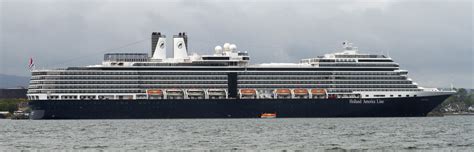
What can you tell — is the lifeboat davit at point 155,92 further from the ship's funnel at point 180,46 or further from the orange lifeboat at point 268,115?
the orange lifeboat at point 268,115

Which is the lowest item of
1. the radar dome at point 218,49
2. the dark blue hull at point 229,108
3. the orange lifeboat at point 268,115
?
the orange lifeboat at point 268,115

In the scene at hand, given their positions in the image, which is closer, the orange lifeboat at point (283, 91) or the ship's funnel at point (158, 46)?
the orange lifeboat at point (283, 91)

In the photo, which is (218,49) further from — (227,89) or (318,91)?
(318,91)

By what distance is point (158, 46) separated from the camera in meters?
139

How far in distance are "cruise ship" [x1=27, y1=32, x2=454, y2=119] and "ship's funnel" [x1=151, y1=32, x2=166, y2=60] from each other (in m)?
0.49

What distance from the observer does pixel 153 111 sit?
12938cm

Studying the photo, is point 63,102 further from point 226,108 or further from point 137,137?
point 137,137

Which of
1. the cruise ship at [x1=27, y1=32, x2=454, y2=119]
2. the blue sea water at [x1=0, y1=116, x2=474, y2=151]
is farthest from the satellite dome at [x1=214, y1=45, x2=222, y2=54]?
the blue sea water at [x1=0, y1=116, x2=474, y2=151]

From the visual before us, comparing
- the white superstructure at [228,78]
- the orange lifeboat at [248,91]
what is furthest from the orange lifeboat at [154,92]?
the orange lifeboat at [248,91]

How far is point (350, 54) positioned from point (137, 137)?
190ft

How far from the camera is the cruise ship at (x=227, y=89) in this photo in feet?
425

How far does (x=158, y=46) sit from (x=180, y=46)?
263cm

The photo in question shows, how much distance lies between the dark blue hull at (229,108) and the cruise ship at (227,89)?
11 cm

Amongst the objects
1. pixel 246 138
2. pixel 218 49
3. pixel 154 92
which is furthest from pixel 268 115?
pixel 246 138
